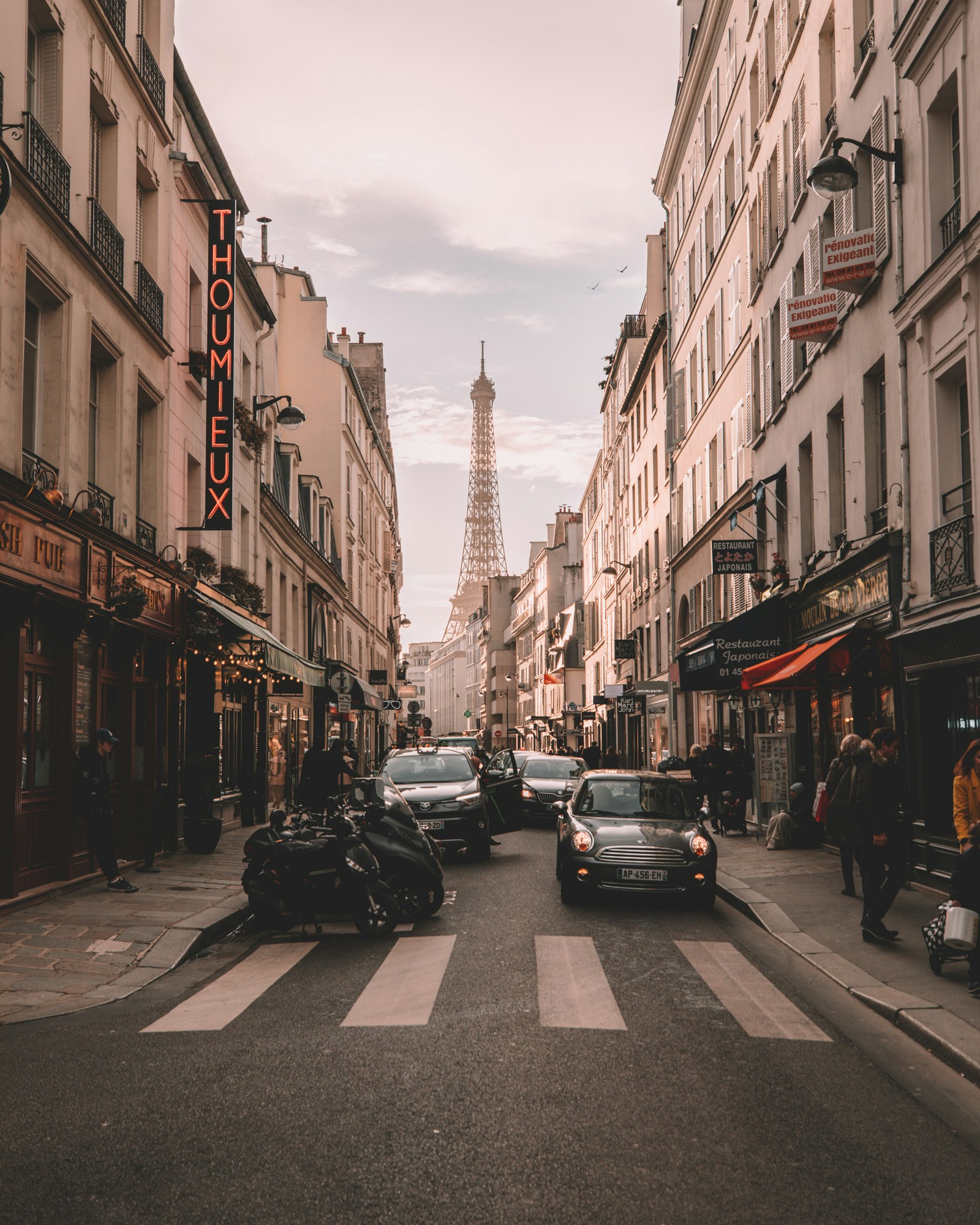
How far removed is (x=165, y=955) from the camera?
940 centimetres

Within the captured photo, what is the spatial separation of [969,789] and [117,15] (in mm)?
13758

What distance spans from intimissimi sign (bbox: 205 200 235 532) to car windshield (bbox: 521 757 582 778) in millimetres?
9456

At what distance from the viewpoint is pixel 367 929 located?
34.1 ft

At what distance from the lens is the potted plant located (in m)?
17.3

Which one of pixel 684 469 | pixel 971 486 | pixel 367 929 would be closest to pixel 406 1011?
pixel 367 929

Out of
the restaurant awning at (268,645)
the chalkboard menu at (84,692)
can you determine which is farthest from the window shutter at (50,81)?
the restaurant awning at (268,645)

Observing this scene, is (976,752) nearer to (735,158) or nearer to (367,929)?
(367,929)

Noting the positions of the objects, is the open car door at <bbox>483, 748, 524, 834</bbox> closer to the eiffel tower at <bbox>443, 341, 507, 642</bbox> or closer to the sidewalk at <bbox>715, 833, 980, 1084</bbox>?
the sidewalk at <bbox>715, 833, 980, 1084</bbox>

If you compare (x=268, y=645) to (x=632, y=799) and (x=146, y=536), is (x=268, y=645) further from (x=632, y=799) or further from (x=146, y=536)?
(x=632, y=799)

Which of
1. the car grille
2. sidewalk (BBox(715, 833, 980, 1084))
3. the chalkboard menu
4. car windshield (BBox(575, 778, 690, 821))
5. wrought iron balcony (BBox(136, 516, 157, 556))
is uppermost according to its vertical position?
wrought iron balcony (BBox(136, 516, 157, 556))

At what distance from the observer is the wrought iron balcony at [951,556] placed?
12.5 meters

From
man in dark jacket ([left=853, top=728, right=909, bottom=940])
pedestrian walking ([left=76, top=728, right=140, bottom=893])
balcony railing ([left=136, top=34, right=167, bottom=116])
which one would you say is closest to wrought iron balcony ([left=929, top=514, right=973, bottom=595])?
man in dark jacket ([left=853, top=728, right=909, bottom=940])

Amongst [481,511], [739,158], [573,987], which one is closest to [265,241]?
[739,158]

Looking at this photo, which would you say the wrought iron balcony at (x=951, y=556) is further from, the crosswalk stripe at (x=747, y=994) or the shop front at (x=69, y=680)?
the shop front at (x=69, y=680)
